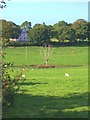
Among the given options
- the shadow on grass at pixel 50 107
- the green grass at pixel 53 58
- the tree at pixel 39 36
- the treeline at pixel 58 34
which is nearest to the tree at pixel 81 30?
the treeline at pixel 58 34

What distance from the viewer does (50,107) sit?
1446 centimetres

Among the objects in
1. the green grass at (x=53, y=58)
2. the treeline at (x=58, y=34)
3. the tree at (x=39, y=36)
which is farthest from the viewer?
the treeline at (x=58, y=34)

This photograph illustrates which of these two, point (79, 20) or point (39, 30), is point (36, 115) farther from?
point (79, 20)

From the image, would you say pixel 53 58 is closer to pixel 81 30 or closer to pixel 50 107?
pixel 50 107

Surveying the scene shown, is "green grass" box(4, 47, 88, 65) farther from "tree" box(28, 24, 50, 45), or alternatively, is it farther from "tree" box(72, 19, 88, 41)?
"tree" box(72, 19, 88, 41)

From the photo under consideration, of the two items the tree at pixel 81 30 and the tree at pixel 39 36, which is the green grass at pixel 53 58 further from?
the tree at pixel 81 30

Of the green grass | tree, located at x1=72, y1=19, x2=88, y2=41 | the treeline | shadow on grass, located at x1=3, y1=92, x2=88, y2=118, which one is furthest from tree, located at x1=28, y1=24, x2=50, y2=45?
shadow on grass, located at x1=3, y1=92, x2=88, y2=118

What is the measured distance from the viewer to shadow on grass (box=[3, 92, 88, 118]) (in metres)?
13.1

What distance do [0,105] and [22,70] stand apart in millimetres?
1016

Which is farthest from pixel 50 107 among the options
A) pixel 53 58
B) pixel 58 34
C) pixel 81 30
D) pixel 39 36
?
pixel 81 30

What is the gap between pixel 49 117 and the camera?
12.6 m

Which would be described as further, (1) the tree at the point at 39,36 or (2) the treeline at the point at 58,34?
(2) the treeline at the point at 58,34

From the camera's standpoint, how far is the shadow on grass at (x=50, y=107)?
1305 cm

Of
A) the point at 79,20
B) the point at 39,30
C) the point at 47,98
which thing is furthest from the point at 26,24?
the point at 47,98
